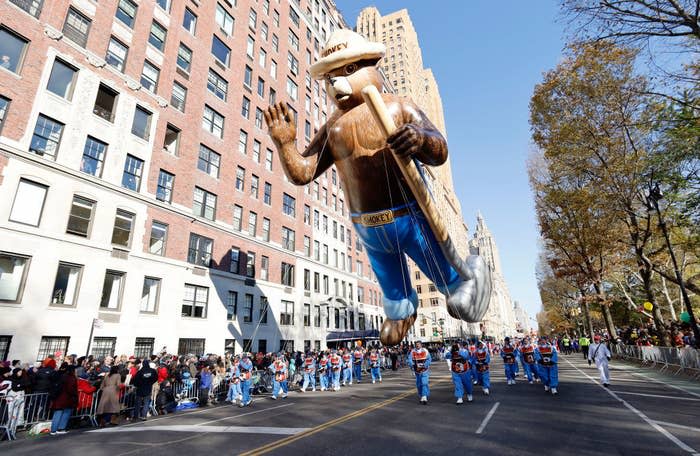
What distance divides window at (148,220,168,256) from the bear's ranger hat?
1649 cm

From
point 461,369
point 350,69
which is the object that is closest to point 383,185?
point 350,69

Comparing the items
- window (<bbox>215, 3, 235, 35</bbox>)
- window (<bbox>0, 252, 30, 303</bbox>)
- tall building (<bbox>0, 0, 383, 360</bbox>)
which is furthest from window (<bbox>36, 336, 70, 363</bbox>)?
window (<bbox>215, 3, 235, 35</bbox>)

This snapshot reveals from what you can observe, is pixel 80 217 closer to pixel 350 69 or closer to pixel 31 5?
pixel 31 5

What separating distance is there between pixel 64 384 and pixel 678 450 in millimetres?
12756

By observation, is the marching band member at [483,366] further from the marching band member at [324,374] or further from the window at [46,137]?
the window at [46,137]

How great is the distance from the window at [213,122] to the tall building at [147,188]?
89 mm

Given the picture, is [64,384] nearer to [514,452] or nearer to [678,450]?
[514,452]

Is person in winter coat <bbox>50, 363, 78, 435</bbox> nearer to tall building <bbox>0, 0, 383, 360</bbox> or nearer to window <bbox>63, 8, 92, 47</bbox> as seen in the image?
tall building <bbox>0, 0, 383, 360</bbox>

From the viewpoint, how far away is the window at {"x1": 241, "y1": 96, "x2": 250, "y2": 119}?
84.1 feet

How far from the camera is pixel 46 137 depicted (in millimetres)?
14000

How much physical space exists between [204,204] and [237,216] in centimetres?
274

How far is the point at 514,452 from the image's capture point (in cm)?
544

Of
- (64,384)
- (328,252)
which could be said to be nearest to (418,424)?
(64,384)

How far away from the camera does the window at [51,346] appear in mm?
12852
